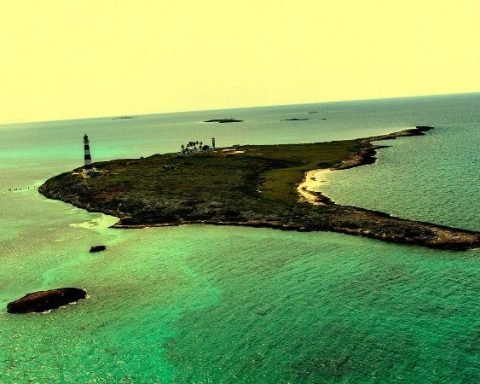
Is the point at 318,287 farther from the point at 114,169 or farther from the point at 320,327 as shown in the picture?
the point at 114,169

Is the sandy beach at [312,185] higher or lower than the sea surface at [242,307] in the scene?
higher

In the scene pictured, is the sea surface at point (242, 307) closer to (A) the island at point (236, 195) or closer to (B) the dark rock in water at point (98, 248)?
(B) the dark rock in water at point (98, 248)

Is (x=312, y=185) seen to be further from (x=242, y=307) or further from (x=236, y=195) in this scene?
(x=242, y=307)

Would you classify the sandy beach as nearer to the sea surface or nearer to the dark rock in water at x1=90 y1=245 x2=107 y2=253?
the sea surface

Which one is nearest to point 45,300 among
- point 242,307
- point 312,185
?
point 242,307

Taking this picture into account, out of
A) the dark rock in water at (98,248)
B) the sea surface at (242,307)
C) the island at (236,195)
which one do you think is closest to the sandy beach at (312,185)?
A: the island at (236,195)

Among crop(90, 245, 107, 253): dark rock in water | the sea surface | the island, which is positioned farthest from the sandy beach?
crop(90, 245, 107, 253): dark rock in water
